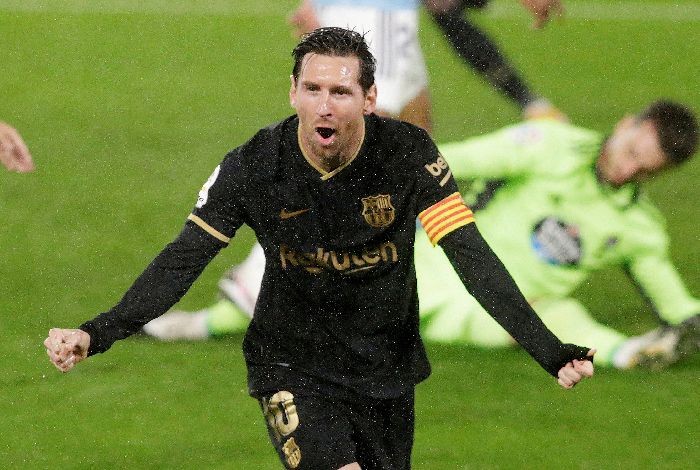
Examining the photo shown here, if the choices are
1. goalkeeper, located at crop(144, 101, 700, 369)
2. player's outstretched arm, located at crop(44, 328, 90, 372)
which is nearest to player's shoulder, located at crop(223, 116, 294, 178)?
player's outstretched arm, located at crop(44, 328, 90, 372)

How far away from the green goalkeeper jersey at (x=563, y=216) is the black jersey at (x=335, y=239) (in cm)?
271

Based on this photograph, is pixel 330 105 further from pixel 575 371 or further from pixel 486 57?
pixel 486 57

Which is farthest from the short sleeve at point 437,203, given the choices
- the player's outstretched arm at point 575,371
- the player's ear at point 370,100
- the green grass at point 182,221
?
the green grass at point 182,221

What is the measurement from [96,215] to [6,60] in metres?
4.75

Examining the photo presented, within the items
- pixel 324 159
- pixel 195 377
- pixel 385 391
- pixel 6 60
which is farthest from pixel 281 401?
pixel 6 60

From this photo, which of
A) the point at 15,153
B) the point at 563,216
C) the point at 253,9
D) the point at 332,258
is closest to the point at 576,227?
the point at 563,216

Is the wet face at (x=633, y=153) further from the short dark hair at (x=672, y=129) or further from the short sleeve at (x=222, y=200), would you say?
the short sleeve at (x=222, y=200)

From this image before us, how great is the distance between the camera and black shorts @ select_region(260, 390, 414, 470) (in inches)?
189

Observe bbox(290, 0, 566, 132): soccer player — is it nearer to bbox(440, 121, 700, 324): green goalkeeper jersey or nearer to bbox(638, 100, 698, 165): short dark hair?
bbox(440, 121, 700, 324): green goalkeeper jersey

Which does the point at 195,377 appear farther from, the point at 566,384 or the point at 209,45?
the point at 209,45

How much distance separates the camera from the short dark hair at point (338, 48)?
4.68m

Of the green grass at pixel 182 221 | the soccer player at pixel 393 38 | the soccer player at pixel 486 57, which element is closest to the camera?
the green grass at pixel 182 221

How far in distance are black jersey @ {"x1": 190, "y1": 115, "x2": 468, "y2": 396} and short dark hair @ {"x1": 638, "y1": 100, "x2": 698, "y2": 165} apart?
2.86m

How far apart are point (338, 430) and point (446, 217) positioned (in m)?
0.74
